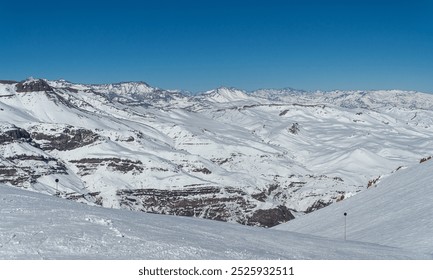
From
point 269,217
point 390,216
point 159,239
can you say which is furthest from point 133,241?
point 269,217

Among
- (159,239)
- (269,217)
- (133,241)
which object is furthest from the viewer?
(269,217)

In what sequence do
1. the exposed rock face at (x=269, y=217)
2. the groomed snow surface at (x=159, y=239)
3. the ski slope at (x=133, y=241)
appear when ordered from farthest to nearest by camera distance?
the exposed rock face at (x=269, y=217)
the groomed snow surface at (x=159, y=239)
the ski slope at (x=133, y=241)

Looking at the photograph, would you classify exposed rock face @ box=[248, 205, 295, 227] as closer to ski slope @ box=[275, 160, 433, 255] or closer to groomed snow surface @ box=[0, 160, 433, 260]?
ski slope @ box=[275, 160, 433, 255]

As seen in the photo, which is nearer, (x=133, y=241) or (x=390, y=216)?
(x=133, y=241)

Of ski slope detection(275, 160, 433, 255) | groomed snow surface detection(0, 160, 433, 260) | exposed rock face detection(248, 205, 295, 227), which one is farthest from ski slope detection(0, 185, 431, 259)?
exposed rock face detection(248, 205, 295, 227)

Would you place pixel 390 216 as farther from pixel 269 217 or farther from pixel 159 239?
pixel 269 217

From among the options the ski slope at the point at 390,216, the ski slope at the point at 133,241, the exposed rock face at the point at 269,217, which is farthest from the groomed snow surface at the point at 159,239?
the exposed rock face at the point at 269,217

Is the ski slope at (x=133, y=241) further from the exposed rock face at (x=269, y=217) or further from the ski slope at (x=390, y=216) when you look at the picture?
the exposed rock face at (x=269, y=217)
